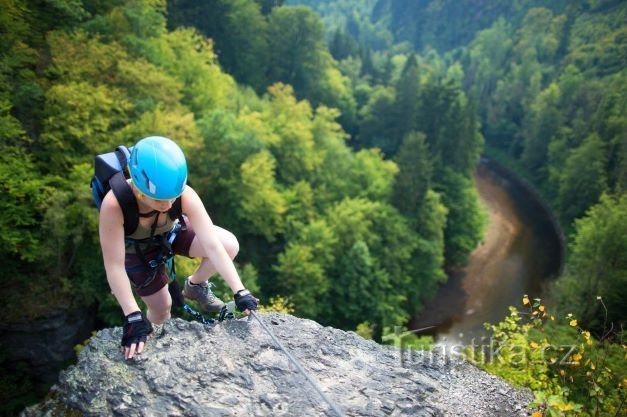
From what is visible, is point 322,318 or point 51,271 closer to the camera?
point 51,271

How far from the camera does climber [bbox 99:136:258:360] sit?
4.04 meters

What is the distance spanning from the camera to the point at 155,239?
4.86 metres

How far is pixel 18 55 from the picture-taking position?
16562 mm

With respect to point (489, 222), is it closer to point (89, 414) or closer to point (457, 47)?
point (89, 414)

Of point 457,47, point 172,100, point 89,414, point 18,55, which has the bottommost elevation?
point 89,414

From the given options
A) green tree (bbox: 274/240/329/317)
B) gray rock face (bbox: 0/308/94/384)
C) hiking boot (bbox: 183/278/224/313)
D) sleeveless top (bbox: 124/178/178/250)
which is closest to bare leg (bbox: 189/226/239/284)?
hiking boot (bbox: 183/278/224/313)

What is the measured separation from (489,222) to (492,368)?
1439 inches

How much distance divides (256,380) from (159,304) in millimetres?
1922

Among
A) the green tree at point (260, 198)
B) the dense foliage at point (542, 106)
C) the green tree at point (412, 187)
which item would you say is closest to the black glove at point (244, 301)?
the green tree at point (260, 198)

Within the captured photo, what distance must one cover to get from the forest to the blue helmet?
12.3 feet

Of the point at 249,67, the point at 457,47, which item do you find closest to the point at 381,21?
the point at 457,47

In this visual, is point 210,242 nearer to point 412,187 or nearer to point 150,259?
point 150,259

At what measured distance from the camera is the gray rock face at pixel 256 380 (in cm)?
399

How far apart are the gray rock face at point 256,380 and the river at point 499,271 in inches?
867
